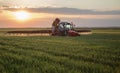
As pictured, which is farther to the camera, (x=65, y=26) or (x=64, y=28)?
(x=65, y=26)

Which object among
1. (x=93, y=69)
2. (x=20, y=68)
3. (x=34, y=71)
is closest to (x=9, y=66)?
(x=20, y=68)

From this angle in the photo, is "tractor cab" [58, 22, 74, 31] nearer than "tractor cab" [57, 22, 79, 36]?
No

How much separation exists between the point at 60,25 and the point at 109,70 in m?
42.9

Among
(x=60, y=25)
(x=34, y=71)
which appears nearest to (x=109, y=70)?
(x=34, y=71)

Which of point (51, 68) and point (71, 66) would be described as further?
point (71, 66)

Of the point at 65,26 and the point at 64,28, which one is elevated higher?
the point at 65,26

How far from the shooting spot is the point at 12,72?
12039mm

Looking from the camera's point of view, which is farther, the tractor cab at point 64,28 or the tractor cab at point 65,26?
the tractor cab at point 65,26

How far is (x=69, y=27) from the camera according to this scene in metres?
55.8

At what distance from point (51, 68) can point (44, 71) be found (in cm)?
66

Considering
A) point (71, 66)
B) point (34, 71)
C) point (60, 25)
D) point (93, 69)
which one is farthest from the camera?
point (60, 25)

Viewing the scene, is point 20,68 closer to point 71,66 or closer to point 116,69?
point 71,66

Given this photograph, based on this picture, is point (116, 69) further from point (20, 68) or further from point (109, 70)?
point (20, 68)

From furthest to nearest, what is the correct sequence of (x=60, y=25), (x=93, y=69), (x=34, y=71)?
(x=60, y=25) < (x=93, y=69) < (x=34, y=71)
